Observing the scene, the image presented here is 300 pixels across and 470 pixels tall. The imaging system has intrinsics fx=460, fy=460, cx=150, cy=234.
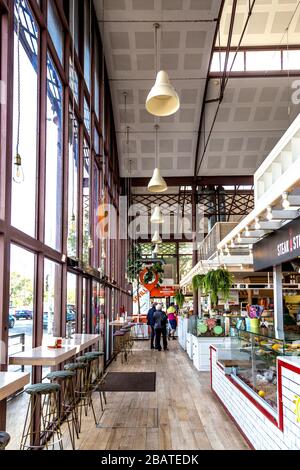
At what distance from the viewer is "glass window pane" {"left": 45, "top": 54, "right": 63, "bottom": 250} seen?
567 centimetres

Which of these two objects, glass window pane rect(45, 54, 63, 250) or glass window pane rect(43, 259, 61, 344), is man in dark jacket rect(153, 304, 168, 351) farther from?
glass window pane rect(45, 54, 63, 250)

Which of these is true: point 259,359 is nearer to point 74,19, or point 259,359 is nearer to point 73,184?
point 73,184

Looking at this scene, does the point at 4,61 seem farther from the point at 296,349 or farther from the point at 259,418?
the point at 259,418

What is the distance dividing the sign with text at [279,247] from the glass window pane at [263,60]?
6.43 m

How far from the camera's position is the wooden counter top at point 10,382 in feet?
8.82

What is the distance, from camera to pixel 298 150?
15.6ft

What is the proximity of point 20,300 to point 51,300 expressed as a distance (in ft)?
4.48

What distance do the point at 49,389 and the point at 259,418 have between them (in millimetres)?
1968

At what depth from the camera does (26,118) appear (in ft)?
15.3

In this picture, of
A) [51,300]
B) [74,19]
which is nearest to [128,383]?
[51,300]

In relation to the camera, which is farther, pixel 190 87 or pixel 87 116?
pixel 190 87

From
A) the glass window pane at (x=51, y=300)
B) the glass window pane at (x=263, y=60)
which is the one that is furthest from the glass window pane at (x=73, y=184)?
the glass window pane at (x=263, y=60)

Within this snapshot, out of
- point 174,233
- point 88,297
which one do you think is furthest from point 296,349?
point 174,233

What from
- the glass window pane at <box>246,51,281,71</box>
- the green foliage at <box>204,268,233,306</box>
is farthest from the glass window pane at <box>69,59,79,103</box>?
the glass window pane at <box>246,51,281,71</box>
